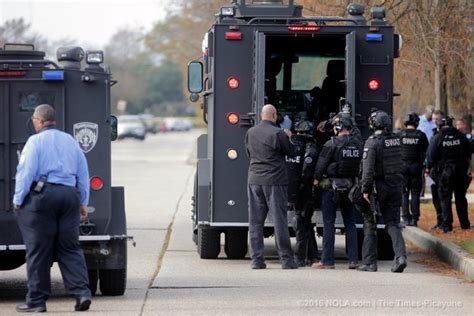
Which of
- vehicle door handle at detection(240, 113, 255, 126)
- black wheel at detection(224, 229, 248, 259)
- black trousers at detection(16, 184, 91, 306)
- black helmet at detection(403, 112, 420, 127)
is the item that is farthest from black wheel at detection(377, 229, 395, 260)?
black trousers at detection(16, 184, 91, 306)

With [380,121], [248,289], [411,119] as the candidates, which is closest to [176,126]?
[411,119]

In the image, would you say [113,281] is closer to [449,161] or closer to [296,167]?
[296,167]

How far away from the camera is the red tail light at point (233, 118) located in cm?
1459

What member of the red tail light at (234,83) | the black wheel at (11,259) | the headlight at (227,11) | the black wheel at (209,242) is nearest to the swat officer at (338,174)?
the red tail light at (234,83)

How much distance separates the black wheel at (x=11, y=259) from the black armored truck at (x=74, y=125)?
23cm

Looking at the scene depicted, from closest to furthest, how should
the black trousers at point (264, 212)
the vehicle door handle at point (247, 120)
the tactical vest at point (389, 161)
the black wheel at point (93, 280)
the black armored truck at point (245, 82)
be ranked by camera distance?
the black wheel at point (93, 280), the tactical vest at point (389, 161), the black trousers at point (264, 212), the black armored truck at point (245, 82), the vehicle door handle at point (247, 120)

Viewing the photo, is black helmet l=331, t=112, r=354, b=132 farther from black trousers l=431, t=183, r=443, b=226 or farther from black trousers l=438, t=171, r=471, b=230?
black trousers l=431, t=183, r=443, b=226

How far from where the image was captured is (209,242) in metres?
15.1

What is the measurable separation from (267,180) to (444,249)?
9.57 ft

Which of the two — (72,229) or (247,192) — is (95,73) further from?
(247,192)

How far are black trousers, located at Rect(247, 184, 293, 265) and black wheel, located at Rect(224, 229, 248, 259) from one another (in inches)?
44.5

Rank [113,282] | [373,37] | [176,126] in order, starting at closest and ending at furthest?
[113,282]
[373,37]
[176,126]

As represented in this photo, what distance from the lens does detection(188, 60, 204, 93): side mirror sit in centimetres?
1543

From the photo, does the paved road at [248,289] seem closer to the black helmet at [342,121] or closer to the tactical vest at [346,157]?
the tactical vest at [346,157]
